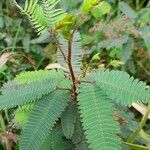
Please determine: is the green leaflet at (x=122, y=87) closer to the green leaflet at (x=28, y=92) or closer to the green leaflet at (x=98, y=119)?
the green leaflet at (x=98, y=119)

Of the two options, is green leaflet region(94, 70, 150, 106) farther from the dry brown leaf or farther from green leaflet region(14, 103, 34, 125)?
the dry brown leaf

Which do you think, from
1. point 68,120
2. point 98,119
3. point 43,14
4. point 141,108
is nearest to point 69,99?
point 68,120

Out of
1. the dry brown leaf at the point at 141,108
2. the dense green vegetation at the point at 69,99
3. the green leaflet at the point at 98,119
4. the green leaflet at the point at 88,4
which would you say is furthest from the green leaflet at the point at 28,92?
the dry brown leaf at the point at 141,108

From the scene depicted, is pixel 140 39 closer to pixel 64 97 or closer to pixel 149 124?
pixel 149 124

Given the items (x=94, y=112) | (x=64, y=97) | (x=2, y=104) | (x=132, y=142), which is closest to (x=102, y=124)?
(x=94, y=112)

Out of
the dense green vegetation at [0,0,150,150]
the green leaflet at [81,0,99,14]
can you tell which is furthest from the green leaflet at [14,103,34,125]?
the green leaflet at [81,0,99,14]

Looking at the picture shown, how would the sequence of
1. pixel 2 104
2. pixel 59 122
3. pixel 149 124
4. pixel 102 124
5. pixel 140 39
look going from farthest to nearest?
pixel 140 39 → pixel 149 124 → pixel 59 122 → pixel 2 104 → pixel 102 124

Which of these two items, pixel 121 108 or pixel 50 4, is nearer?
pixel 50 4
